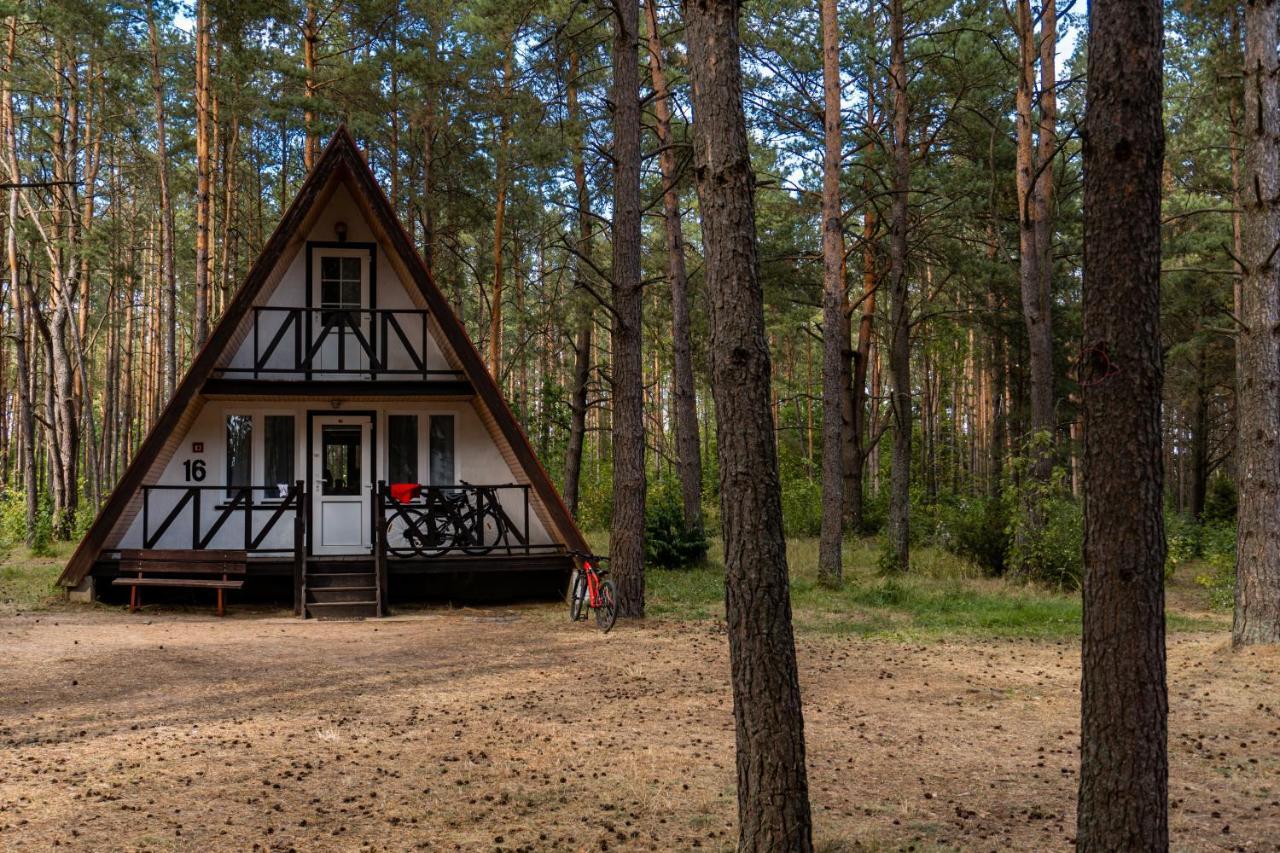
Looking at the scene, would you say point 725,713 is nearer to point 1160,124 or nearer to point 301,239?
point 1160,124

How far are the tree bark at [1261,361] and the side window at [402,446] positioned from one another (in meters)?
11.6

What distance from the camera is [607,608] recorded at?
485 inches

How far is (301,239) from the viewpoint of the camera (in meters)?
16.6

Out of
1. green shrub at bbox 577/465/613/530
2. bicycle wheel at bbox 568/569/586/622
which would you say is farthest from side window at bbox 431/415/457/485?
green shrub at bbox 577/465/613/530

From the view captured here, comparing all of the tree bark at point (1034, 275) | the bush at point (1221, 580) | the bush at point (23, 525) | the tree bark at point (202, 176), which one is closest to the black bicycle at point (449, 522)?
the tree bark at point (202, 176)

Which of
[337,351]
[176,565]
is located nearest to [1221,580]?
[337,351]

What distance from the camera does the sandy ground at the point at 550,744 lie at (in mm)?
5336

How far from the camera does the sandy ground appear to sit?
5.34 metres

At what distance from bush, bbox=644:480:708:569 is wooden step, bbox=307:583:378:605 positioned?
573 cm

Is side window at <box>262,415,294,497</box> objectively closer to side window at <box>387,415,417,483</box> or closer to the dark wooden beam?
the dark wooden beam

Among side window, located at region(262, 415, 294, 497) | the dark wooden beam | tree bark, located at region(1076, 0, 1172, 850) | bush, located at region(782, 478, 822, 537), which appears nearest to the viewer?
tree bark, located at region(1076, 0, 1172, 850)

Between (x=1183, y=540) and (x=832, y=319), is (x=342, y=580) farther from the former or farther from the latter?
(x=1183, y=540)

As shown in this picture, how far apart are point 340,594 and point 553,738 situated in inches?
312

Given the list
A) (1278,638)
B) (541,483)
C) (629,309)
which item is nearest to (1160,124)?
(1278,638)
